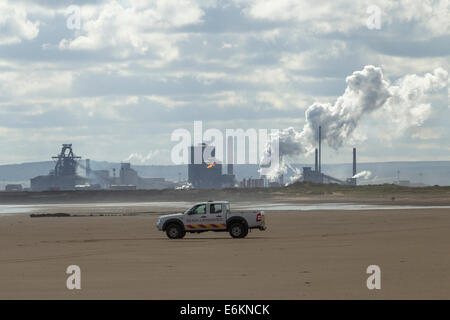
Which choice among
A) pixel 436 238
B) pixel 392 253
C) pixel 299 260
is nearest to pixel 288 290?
pixel 299 260

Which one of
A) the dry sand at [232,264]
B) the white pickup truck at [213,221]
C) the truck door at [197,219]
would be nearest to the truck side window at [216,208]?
the white pickup truck at [213,221]

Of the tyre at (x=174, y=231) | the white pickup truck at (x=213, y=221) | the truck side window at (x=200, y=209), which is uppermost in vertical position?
the truck side window at (x=200, y=209)

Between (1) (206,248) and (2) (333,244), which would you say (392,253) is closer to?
(2) (333,244)

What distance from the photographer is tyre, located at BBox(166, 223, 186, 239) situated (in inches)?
1502

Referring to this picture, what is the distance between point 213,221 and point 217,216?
31cm

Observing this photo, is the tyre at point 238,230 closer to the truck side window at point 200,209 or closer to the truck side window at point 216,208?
the truck side window at point 216,208

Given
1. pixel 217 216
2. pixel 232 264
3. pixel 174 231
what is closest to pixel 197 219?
pixel 217 216

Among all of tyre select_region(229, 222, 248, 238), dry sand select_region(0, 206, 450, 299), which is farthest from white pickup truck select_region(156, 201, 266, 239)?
dry sand select_region(0, 206, 450, 299)

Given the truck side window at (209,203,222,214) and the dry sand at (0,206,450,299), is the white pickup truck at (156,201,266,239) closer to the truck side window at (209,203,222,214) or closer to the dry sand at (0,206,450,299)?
the truck side window at (209,203,222,214)

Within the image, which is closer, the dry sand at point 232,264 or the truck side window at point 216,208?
the dry sand at point 232,264

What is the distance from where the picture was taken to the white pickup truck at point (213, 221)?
37.7m

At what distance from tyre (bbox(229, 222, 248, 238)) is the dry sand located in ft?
1.59
